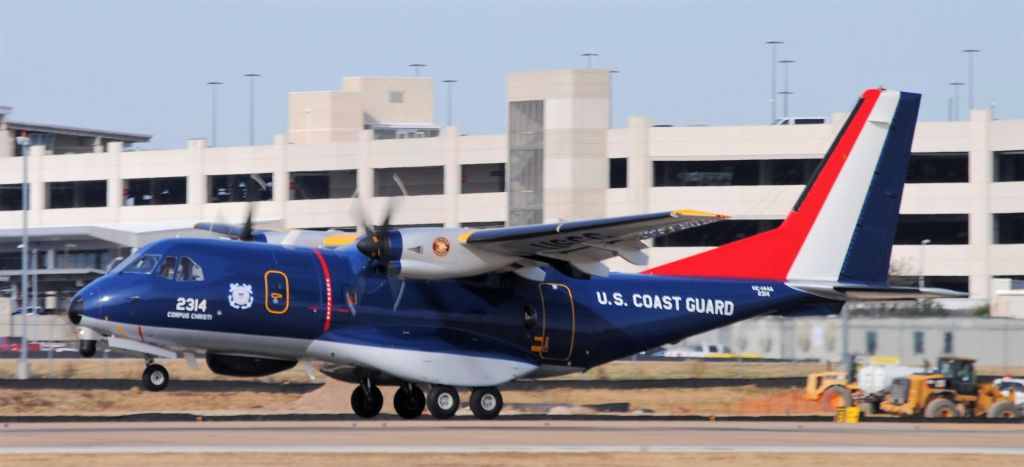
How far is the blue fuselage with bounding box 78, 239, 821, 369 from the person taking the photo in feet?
71.8

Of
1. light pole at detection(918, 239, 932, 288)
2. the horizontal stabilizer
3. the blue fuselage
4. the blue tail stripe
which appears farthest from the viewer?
light pole at detection(918, 239, 932, 288)

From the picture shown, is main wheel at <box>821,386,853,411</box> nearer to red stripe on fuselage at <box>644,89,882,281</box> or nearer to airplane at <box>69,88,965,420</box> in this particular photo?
airplane at <box>69,88,965,420</box>

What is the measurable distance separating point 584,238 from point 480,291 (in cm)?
288

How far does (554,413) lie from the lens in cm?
3152

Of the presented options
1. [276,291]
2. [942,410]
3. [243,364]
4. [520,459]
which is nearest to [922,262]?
[942,410]

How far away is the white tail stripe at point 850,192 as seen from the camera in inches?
1033

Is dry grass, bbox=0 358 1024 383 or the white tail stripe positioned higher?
the white tail stripe

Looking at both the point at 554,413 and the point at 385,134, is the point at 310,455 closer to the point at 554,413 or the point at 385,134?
the point at 554,413

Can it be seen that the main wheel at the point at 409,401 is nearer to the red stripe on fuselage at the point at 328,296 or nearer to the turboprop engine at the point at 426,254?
the red stripe on fuselage at the point at 328,296

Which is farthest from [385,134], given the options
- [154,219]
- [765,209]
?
[765,209]

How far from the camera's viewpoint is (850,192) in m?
26.5

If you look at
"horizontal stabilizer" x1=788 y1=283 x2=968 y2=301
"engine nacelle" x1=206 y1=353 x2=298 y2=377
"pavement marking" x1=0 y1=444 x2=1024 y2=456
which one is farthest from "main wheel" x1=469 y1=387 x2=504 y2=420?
"horizontal stabilizer" x1=788 y1=283 x2=968 y2=301

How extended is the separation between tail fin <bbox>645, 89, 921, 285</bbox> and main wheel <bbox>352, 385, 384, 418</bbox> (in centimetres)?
600

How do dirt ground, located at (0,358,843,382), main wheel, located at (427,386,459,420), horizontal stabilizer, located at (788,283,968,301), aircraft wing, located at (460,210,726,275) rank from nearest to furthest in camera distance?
1. aircraft wing, located at (460,210,726,275)
2. main wheel, located at (427,386,459,420)
3. horizontal stabilizer, located at (788,283,968,301)
4. dirt ground, located at (0,358,843,382)
